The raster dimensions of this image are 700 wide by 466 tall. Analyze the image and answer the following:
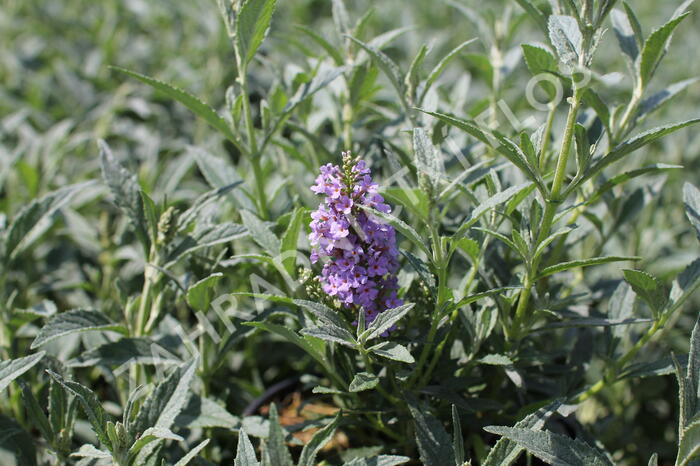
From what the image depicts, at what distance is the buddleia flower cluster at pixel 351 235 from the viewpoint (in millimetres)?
1311

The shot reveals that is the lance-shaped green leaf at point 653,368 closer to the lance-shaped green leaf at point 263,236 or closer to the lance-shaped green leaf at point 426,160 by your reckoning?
the lance-shaped green leaf at point 426,160

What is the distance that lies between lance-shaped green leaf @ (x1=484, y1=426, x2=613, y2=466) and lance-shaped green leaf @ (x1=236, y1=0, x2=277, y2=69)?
1.02 meters

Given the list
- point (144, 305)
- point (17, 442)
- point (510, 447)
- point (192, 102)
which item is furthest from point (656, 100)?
point (17, 442)

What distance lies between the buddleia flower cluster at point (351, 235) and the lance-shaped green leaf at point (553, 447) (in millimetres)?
385

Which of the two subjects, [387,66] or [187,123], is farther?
[187,123]

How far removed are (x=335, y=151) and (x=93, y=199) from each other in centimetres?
109

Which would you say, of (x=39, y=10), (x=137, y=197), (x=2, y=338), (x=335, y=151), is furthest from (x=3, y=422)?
(x=39, y=10)

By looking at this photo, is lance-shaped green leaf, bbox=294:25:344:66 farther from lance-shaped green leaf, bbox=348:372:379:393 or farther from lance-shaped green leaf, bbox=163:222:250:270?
lance-shaped green leaf, bbox=348:372:379:393

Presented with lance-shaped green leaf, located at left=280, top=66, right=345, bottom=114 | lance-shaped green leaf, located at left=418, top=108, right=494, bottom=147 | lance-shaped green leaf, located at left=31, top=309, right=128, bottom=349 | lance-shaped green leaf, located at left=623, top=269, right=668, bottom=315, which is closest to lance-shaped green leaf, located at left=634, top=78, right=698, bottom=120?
lance-shaped green leaf, located at left=623, top=269, right=668, bottom=315

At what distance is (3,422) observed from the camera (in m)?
1.67

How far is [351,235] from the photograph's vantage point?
1350 millimetres

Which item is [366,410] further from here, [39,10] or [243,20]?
[39,10]

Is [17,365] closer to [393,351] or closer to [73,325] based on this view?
[73,325]

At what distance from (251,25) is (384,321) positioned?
0.76 meters
